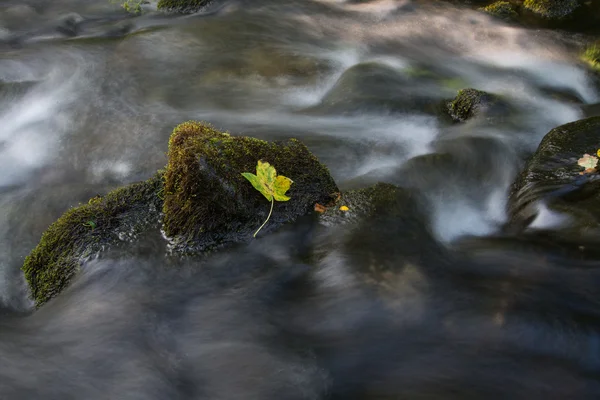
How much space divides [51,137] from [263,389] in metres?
4.47

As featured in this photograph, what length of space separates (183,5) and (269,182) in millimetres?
6482

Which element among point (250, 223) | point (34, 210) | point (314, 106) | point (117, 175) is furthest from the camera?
point (314, 106)

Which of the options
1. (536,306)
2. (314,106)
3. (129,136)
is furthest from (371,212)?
(129,136)

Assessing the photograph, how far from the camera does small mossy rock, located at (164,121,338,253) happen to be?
378cm

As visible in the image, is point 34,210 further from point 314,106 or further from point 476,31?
point 476,31

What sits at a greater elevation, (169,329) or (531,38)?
(531,38)

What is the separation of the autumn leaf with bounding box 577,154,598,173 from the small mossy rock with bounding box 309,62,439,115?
6.74 ft

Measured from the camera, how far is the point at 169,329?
11.5ft

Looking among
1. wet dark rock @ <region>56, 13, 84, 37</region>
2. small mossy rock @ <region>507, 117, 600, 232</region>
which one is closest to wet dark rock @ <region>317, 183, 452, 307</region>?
small mossy rock @ <region>507, 117, 600, 232</region>

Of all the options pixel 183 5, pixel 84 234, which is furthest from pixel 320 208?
pixel 183 5

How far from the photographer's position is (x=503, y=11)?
873cm

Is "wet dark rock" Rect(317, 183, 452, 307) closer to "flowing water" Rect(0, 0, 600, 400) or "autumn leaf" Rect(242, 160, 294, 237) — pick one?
"flowing water" Rect(0, 0, 600, 400)

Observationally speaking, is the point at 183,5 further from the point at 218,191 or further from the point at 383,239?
the point at 383,239

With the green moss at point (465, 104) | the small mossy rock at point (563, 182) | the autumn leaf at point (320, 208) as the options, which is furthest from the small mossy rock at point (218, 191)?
the green moss at point (465, 104)
